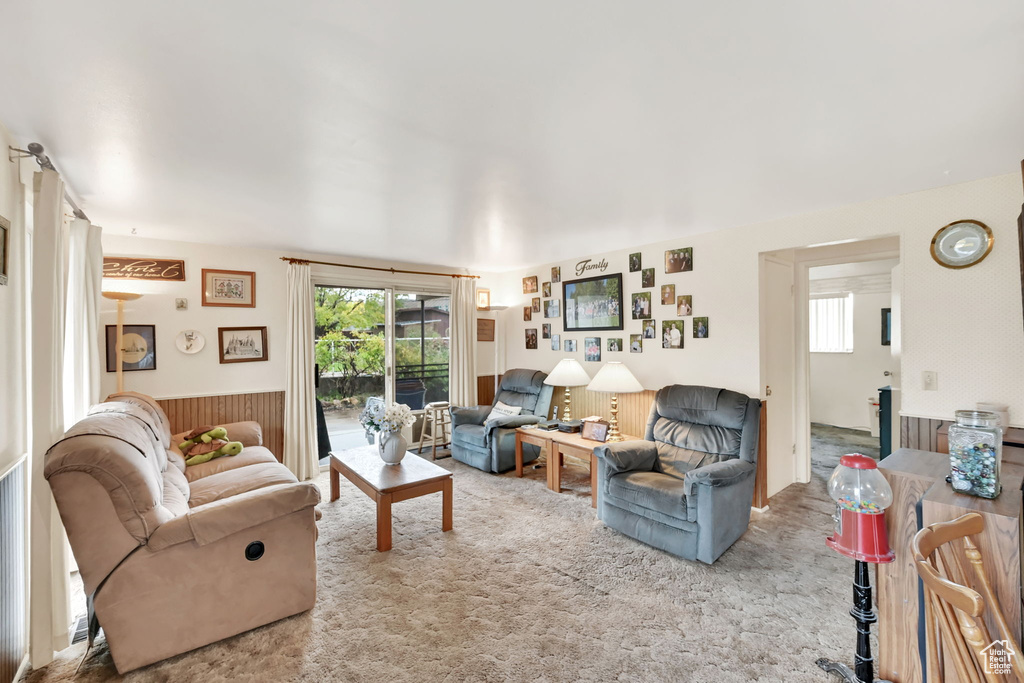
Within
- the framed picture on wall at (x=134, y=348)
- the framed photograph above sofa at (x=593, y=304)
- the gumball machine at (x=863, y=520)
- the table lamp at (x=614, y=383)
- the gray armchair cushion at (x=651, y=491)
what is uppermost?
the framed photograph above sofa at (x=593, y=304)

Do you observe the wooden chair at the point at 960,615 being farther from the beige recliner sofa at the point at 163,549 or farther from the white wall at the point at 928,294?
the beige recliner sofa at the point at 163,549

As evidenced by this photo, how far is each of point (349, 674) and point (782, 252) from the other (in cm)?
418

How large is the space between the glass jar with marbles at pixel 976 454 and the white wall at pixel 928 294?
158 cm

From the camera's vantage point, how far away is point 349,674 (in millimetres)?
1948

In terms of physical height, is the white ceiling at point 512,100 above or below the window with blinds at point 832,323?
A: above

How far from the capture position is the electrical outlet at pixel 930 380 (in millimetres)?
2803

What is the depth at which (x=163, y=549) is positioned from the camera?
2.03 meters

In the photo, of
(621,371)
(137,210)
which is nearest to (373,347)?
(137,210)

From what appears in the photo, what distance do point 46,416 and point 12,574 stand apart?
67cm

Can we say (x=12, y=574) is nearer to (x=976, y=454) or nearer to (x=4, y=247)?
(x=4, y=247)

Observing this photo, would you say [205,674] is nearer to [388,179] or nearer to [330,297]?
[388,179]

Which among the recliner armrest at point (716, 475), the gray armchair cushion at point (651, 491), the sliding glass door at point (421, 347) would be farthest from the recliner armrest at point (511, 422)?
the recliner armrest at point (716, 475)

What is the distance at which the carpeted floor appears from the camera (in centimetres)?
198

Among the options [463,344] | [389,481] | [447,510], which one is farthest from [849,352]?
[389,481]
